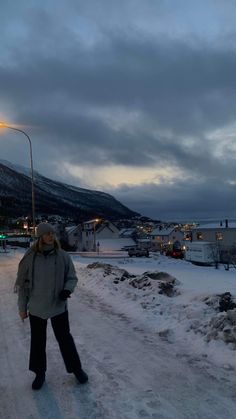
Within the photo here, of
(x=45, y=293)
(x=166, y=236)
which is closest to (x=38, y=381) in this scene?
(x=45, y=293)

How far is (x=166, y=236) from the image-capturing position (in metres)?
136

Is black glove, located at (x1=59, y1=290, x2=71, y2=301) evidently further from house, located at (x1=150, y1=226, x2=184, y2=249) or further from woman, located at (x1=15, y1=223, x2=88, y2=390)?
house, located at (x1=150, y1=226, x2=184, y2=249)

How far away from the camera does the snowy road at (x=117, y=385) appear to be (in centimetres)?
Result: 508

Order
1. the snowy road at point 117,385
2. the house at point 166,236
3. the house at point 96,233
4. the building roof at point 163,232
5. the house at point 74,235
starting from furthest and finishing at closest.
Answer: the building roof at point 163,232, the house at point 166,236, the house at point 74,235, the house at point 96,233, the snowy road at point 117,385

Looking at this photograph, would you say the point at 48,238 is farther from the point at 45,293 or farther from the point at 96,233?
the point at 96,233

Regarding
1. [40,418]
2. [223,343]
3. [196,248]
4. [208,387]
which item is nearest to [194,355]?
[223,343]

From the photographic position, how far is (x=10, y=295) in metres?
15.8

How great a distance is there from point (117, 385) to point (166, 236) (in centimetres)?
13132

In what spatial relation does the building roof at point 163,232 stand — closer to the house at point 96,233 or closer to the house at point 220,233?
the house at point 96,233

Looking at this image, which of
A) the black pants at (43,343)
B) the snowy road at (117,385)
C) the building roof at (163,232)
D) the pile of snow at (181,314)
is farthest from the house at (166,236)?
the black pants at (43,343)

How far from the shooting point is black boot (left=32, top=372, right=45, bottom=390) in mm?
5851

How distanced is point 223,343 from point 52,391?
3007mm

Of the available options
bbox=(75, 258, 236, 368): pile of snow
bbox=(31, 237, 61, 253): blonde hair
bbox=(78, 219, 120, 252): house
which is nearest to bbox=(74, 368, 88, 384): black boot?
bbox=(31, 237, 61, 253): blonde hair

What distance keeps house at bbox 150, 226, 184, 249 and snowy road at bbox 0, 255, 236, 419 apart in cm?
12409
